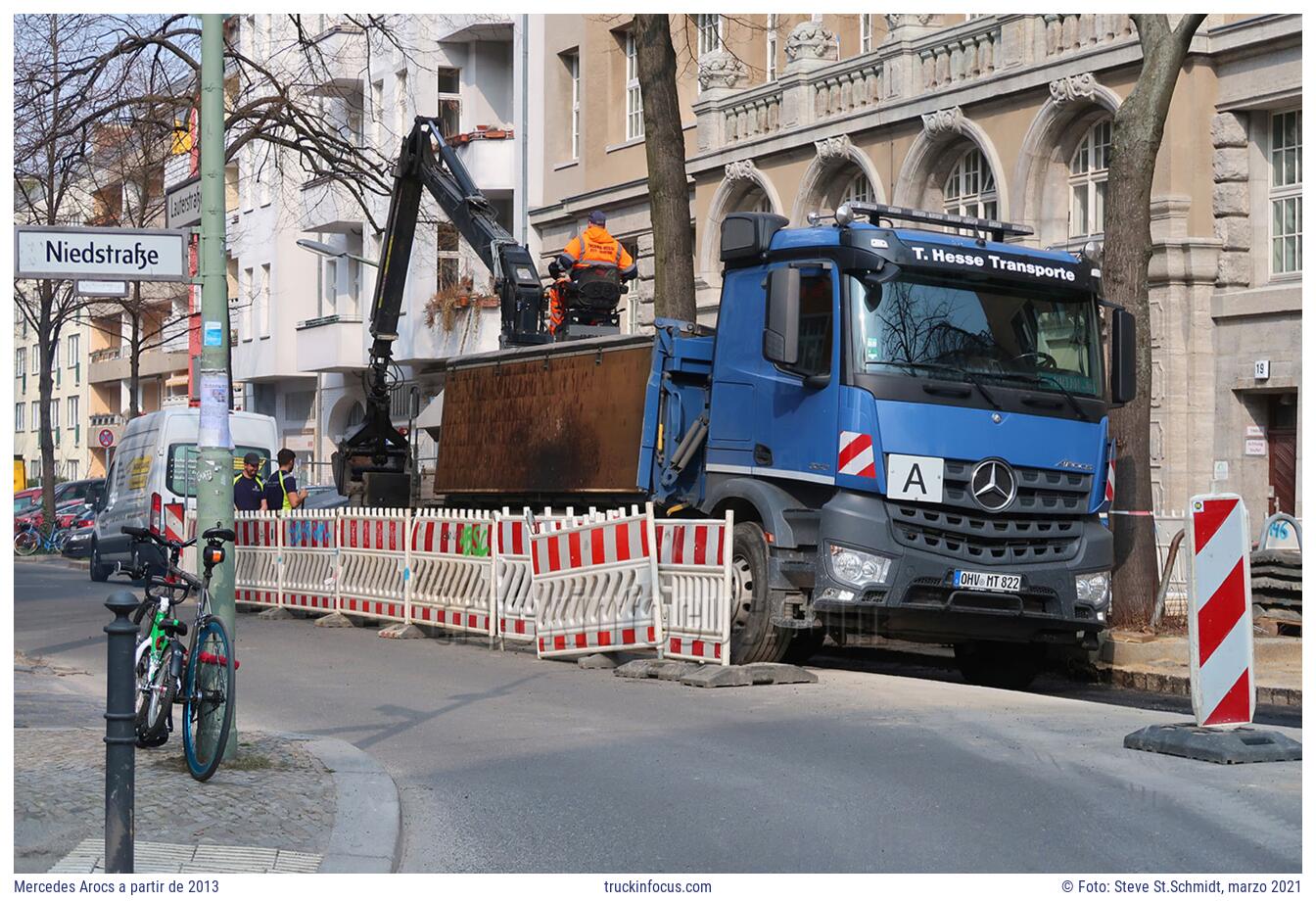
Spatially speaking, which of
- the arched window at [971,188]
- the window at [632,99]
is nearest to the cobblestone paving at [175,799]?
the arched window at [971,188]

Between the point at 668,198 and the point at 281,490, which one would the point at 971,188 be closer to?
the point at 668,198

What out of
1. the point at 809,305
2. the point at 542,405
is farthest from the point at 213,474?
the point at 542,405

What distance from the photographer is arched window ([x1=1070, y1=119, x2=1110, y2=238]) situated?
978 inches

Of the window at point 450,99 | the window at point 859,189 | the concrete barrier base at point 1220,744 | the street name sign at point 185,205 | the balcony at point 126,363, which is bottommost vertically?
the concrete barrier base at point 1220,744

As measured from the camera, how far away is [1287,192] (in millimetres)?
22797

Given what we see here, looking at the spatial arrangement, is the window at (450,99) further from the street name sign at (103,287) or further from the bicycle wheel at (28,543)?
the street name sign at (103,287)

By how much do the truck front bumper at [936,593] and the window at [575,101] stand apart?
80.2 feet

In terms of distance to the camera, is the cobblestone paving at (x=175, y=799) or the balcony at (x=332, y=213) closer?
the cobblestone paving at (x=175, y=799)

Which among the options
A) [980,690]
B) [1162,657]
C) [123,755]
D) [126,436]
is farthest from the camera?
[126,436]

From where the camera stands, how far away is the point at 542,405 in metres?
17.7

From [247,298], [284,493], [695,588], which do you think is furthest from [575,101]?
[695,588]

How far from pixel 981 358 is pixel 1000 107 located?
1290cm

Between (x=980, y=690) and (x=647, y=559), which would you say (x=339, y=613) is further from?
(x=980, y=690)

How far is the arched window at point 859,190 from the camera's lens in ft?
94.9
